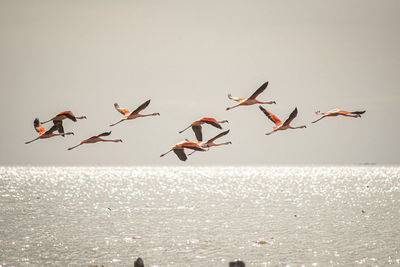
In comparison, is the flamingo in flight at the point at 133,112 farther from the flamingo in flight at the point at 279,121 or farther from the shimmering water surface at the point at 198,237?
the shimmering water surface at the point at 198,237

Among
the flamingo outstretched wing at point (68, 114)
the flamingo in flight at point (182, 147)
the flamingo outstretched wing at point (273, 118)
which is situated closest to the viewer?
the flamingo in flight at point (182, 147)

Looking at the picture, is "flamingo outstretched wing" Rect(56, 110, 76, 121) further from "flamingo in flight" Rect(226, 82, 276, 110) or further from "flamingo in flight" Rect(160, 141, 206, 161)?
"flamingo in flight" Rect(226, 82, 276, 110)

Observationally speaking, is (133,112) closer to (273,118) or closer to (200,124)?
(200,124)

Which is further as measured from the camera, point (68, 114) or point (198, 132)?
point (198, 132)

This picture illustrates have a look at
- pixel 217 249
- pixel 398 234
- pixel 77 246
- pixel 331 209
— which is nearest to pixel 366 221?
pixel 398 234

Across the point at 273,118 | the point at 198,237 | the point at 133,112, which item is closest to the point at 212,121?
the point at 133,112

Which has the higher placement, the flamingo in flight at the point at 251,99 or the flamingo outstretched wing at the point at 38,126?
the flamingo in flight at the point at 251,99

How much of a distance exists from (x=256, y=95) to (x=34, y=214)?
82.2 metres

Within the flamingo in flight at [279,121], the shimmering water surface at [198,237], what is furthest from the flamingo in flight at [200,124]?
the shimmering water surface at [198,237]

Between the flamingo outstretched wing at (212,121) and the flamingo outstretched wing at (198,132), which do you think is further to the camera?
the flamingo outstretched wing at (198,132)

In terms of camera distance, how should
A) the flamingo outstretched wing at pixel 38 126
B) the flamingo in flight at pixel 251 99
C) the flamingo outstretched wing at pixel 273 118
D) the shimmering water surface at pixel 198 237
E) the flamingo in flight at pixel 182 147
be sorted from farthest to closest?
the shimmering water surface at pixel 198 237
the flamingo outstretched wing at pixel 38 126
the flamingo outstretched wing at pixel 273 118
the flamingo in flight at pixel 251 99
the flamingo in flight at pixel 182 147

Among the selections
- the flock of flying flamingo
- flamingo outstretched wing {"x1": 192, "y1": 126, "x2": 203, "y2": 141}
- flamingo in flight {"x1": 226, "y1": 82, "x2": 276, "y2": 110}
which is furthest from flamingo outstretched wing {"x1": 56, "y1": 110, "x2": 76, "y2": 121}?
flamingo in flight {"x1": 226, "y1": 82, "x2": 276, "y2": 110}

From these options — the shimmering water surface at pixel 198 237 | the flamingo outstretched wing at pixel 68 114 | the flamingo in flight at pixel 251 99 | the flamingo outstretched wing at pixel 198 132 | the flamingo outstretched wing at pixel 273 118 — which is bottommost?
the shimmering water surface at pixel 198 237

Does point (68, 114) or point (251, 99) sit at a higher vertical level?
point (251, 99)
